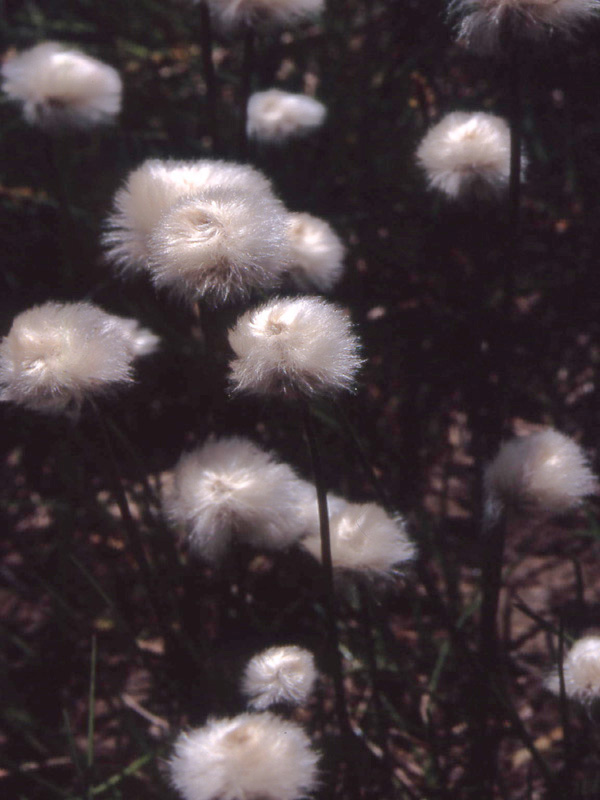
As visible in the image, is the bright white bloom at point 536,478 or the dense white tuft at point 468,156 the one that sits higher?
the dense white tuft at point 468,156

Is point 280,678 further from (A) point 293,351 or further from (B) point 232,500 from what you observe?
(A) point 293,351

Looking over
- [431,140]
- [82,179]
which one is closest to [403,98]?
[82,179]

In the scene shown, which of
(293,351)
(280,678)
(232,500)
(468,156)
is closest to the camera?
(293,351)

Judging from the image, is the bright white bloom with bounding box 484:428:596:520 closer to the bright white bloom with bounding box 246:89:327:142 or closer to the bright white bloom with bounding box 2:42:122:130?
the bright white bloom with bounding box 246:89:327:142

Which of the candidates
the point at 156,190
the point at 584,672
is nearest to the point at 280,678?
the point at 584,672

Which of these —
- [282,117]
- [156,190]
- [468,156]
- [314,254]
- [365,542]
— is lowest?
[365,542]

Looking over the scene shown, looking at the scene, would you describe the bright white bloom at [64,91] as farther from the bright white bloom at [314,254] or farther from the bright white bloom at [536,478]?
the bright white bloom at [536,478]

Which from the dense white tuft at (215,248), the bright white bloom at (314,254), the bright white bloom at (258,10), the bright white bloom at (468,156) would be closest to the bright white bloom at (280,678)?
the dense white tuft at (215,248)

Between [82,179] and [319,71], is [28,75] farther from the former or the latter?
[319,71]
